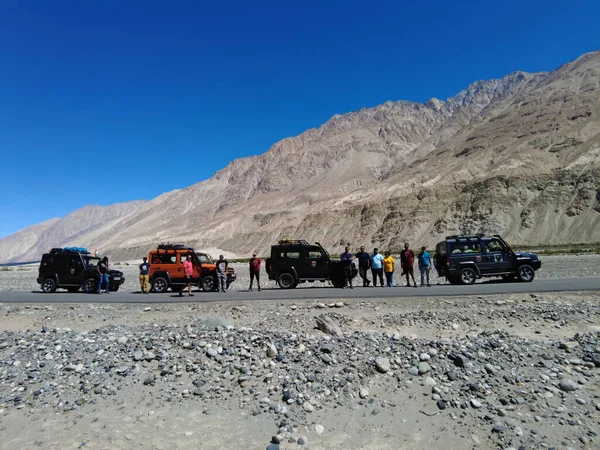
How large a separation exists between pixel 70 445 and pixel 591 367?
9.30 meters

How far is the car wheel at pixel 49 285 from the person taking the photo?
70.5 ft

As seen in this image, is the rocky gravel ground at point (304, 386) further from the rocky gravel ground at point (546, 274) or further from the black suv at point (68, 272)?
the rocky gravel ground at point (546, 274)

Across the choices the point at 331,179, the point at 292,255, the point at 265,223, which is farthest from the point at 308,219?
the point at 292,255

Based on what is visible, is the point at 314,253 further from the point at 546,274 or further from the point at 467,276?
the point at 546,274

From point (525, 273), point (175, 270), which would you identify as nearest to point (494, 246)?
point (525, 273)

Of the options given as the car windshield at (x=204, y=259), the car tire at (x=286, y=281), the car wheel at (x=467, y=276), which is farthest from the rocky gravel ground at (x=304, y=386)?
the car windshield at (x=204, y=259)

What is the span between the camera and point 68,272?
846 inches

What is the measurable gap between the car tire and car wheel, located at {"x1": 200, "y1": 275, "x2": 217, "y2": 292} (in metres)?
3.22

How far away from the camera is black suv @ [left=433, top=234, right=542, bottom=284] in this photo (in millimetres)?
18188

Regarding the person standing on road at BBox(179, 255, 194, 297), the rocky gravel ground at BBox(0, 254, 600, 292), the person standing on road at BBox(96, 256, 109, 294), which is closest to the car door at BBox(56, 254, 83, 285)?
the person standing on road at BBox(96, 256, 109, 294)

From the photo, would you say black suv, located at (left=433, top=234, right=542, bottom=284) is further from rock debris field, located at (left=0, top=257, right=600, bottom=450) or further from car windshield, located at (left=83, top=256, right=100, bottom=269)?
car windshield, located at (left=83, top=256, right=100, bottom=269)

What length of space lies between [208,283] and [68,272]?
794cm

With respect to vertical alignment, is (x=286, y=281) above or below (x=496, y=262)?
below

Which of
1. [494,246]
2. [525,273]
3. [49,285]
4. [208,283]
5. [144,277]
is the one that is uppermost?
[494,246]
